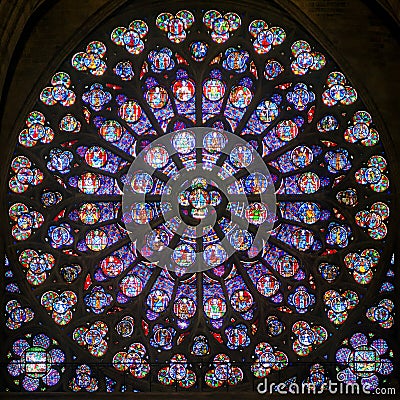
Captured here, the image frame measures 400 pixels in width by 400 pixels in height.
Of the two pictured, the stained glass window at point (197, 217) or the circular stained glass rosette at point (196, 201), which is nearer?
the stained glass window at point (197, 217)

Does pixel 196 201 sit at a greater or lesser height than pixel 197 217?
greater

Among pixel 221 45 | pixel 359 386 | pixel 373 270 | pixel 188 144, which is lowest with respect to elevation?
pixel 359 386

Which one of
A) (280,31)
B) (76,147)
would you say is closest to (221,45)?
(280,31)

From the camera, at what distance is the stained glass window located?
Answer: 59.3 feet

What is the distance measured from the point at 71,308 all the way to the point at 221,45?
385 centimetres

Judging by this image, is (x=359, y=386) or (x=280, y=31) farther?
(x=280, y=31)

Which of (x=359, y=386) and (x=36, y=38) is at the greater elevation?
(x=36, y=38)

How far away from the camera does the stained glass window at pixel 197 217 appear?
59.3 feet

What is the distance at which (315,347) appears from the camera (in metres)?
18.1

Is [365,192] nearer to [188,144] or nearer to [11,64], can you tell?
[188,144]

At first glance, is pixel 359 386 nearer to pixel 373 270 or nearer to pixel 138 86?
pixel 373 270

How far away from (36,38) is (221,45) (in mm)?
2343

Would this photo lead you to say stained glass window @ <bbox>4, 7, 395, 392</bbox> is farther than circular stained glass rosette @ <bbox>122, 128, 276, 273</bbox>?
No

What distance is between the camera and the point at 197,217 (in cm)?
1852
